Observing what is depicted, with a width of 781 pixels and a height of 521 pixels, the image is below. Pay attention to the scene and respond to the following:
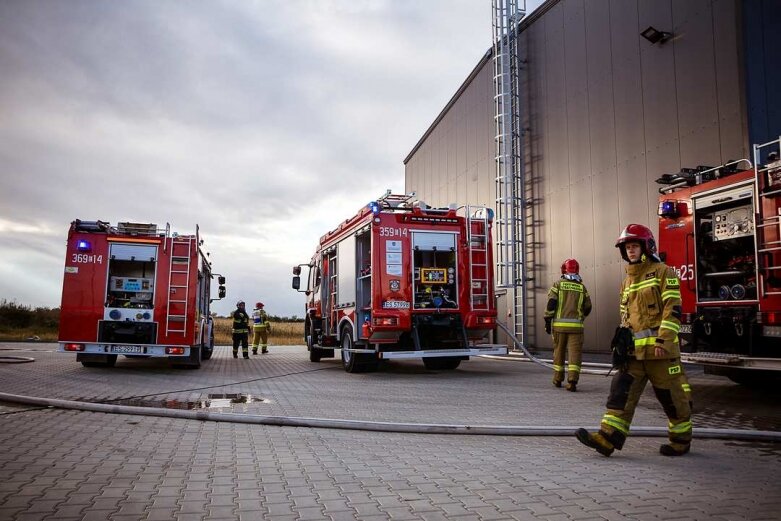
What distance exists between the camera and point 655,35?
1226cm

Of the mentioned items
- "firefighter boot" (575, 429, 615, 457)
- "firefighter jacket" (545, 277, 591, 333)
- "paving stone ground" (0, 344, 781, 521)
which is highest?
"firefighter jacket" (545, 277, 591, 333)

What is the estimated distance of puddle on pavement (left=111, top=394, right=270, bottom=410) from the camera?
728cm

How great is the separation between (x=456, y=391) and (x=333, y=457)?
15.0ft

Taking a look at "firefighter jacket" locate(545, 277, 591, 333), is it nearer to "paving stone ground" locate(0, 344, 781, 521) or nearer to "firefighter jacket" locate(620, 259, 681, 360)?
"paving stone ground" locate(0, 344, 781, 521)

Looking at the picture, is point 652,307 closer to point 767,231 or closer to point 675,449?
point 675,449

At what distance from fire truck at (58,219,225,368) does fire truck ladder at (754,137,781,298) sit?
9.81 metres

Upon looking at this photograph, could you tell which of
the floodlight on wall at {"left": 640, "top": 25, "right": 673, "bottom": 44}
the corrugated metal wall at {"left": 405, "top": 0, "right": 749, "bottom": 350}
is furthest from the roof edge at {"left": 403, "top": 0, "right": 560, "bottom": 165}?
the floodlight on wall at {"left": 640, "top": 25, "right": 673, "bottom": 44}

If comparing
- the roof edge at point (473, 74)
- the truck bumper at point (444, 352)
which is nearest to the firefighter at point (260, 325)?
the truck bumper at point (444, 352)

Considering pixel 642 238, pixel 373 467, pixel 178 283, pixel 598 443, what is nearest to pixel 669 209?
pixel 642 238

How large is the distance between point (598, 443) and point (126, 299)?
10.8 m

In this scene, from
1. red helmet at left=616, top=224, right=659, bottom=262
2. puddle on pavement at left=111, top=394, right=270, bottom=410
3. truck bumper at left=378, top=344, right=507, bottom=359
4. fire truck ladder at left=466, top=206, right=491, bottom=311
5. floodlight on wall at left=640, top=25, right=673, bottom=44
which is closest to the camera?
red helmet at left=616, top=224, right=659, bottom=262

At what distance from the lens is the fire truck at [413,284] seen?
35.7 feet

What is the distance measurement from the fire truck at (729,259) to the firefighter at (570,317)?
4.31 feet

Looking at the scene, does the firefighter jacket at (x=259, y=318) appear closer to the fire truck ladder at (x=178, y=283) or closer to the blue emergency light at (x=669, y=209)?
the fire truck ladder at (x=178, y=283)
